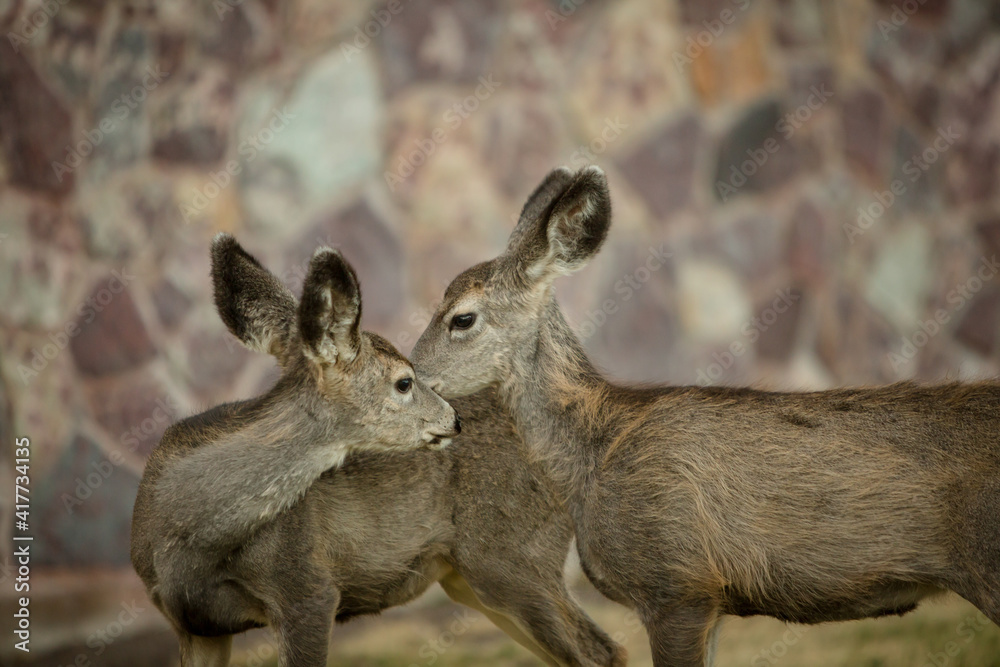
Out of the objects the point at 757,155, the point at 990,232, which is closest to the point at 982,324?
the point at 990,232

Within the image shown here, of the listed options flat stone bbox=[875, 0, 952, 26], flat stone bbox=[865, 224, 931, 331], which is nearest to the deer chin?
flat stone bbox=[865, 224, 931, 331]

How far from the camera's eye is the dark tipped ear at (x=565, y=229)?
6480mm

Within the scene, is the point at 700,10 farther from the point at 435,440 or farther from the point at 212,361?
the point at 435,440

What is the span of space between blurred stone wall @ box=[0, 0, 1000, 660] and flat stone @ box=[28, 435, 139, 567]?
0.02 m

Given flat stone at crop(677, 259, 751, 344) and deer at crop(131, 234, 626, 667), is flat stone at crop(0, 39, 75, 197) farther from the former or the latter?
flat stone at crop(677, 259, 751, 344)

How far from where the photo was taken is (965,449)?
5.50m

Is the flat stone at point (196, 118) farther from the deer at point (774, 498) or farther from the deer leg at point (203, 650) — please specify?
the deer leg at point (203, 650)

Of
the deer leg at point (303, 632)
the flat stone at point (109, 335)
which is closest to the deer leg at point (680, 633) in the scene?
the deer leg at point (303, 632)

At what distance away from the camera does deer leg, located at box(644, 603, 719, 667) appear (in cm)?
577

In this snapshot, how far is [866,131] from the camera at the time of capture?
11602 mm

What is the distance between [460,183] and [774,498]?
557 cm

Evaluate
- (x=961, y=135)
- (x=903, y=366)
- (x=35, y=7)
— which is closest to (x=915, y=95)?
(x=961, y=135)

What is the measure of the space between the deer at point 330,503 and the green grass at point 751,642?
172 centimetres

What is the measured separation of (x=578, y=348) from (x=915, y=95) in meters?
6.67
